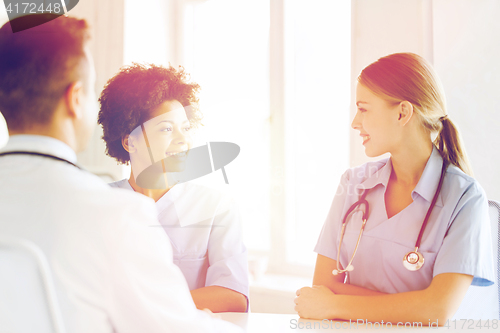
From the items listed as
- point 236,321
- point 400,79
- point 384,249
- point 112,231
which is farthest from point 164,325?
point 400,79

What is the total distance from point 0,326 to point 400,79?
33.7 inches

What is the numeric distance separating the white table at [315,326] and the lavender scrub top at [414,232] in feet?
0.32

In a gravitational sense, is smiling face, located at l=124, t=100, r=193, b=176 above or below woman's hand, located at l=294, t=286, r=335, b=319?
above

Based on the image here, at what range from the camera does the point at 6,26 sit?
42 cm

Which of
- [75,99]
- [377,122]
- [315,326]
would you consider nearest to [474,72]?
[377,122]

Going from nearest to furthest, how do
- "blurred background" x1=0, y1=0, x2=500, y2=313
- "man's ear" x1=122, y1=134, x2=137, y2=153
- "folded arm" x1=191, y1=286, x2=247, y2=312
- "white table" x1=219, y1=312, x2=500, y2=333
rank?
"white table" x1=219, y1=312, x2=500, y2=333
"folded arm" x1=191, y1=286, x2=247, y2=312
"man's ear" x1=122, y1=134, x2=137, y2=153
"blurred background" x1=0, y1=0, x2=500, y2=313

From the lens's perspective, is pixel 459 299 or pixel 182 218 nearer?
pixel 459 299

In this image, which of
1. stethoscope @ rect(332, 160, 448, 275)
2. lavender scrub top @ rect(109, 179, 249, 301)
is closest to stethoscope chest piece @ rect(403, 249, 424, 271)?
stethoscope @ rect(332, 160, 448, 275)

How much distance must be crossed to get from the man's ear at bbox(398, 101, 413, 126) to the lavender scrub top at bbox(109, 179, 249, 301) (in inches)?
18.9

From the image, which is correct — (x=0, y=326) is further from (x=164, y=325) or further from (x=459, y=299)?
(x=459, y=299)

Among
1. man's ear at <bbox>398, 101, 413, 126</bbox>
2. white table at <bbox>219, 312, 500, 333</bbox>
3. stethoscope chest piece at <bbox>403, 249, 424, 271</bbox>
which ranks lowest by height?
white table at <bbox>219, 312, 500, 333</bbox>

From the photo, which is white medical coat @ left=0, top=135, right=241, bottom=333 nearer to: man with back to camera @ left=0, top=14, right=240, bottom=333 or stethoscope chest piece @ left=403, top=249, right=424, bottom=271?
man with back to camera @ left=0, top=14, right=240, bottom=333

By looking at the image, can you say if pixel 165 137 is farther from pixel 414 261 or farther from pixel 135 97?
pixel 414 261

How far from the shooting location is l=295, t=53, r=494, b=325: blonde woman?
662 mm
